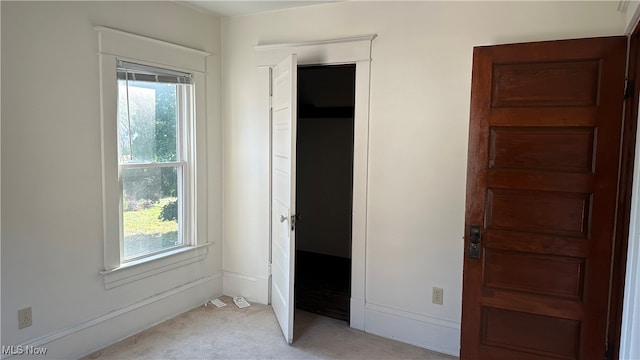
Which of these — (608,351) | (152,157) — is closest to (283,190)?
(152,157)

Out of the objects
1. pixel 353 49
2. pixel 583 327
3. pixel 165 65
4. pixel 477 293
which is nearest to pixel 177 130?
pixel 165 65

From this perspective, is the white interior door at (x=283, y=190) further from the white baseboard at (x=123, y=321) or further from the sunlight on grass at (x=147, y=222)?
the sunlight on grass at (x=147, y=222)

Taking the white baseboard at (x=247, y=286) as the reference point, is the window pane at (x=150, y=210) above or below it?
above

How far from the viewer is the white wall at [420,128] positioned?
105 inches

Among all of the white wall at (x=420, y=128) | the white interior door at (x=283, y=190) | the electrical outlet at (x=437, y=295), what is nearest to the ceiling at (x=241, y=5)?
the white wall at (x=420, y=128)

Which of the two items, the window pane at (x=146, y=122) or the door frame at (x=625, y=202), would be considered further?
the window pane at (x=146, y=122)

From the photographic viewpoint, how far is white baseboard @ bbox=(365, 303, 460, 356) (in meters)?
2.88

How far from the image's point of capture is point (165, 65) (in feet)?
10.4

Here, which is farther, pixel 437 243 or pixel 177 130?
pixel 177 130

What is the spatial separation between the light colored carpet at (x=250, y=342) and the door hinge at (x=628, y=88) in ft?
6.37

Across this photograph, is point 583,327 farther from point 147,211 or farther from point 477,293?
point 147,211

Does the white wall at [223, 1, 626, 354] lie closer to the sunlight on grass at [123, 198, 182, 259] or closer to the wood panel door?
the wood panel door

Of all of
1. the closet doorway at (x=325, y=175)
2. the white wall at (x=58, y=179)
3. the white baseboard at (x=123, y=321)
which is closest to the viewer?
the white wall at (x=58, y=179)

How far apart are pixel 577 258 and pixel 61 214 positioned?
3.10 metres
